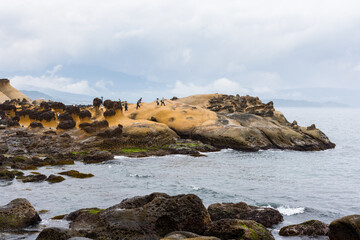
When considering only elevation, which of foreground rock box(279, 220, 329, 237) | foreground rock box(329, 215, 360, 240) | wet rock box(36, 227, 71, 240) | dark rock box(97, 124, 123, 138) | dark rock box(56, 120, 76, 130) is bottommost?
foreground rock box(279, 220, 329, 237)

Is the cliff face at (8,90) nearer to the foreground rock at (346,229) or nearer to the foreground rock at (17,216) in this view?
the foreground rock at (17,216)

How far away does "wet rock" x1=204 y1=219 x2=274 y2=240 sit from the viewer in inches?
529

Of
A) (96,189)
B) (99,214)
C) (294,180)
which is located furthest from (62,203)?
(294,180)

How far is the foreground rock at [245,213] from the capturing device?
59.3 ft

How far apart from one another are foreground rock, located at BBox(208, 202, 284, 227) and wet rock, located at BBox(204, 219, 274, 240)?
12.3ft

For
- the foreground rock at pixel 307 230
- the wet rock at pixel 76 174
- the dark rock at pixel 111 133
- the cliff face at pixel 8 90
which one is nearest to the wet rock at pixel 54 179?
the wet rock at pixel 76 174

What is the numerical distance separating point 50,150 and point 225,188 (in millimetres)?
27561

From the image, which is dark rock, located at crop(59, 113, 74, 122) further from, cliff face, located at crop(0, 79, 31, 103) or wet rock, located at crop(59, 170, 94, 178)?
cliff face, located at crop(0, 79, 31, 103)

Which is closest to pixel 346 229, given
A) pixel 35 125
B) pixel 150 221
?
pixel 150 221

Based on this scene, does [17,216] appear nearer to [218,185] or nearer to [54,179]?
[54,179]

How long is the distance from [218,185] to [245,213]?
10.7m

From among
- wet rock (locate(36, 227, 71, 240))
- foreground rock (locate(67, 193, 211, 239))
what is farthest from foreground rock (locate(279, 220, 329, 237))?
wet rock (locate(36, 227, 71, 240))

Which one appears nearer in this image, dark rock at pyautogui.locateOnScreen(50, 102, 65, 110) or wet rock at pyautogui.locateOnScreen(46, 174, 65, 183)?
wet rock at pyautogui.locateOnScreen(46, 174, 65, 183)

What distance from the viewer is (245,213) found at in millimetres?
18375
